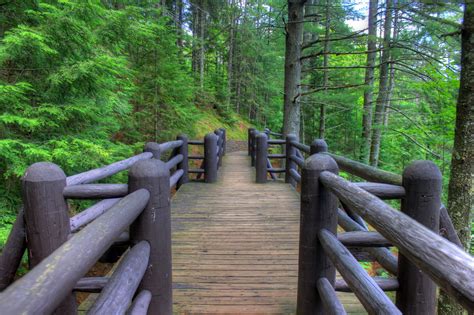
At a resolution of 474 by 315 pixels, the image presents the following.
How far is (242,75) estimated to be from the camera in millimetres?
24188

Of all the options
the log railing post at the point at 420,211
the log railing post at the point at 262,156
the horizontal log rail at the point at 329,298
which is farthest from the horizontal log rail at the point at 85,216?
the log railing post at the point at 262,156

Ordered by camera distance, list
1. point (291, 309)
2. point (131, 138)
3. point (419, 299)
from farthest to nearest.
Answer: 1. point (131, 138)
2. point (291, 309)
3. point (419, 299)

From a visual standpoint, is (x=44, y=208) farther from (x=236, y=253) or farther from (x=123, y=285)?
(x=236, y=253)

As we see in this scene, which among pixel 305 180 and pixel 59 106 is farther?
pixel 59 106

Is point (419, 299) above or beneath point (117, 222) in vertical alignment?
beneath

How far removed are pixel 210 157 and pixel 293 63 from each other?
11.9 feet

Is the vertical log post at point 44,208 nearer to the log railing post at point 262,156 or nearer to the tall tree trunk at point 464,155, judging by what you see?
the tall tree trunk at point 464,155

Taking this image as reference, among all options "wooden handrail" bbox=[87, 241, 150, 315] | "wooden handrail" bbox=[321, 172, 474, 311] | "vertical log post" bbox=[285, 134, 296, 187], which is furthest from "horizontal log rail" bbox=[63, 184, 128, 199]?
"vertical log post" bbox=[285, 134, 296, 187]

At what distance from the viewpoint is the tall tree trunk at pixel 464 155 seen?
398 cm

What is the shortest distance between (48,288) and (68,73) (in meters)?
4.65

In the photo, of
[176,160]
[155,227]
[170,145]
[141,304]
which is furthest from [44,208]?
[176,160]

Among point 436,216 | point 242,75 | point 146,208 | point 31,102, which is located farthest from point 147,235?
point 242,75

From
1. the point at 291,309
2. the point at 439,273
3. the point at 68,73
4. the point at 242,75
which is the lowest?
the point at 291,309

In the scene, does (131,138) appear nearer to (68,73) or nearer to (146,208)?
(68,73)
